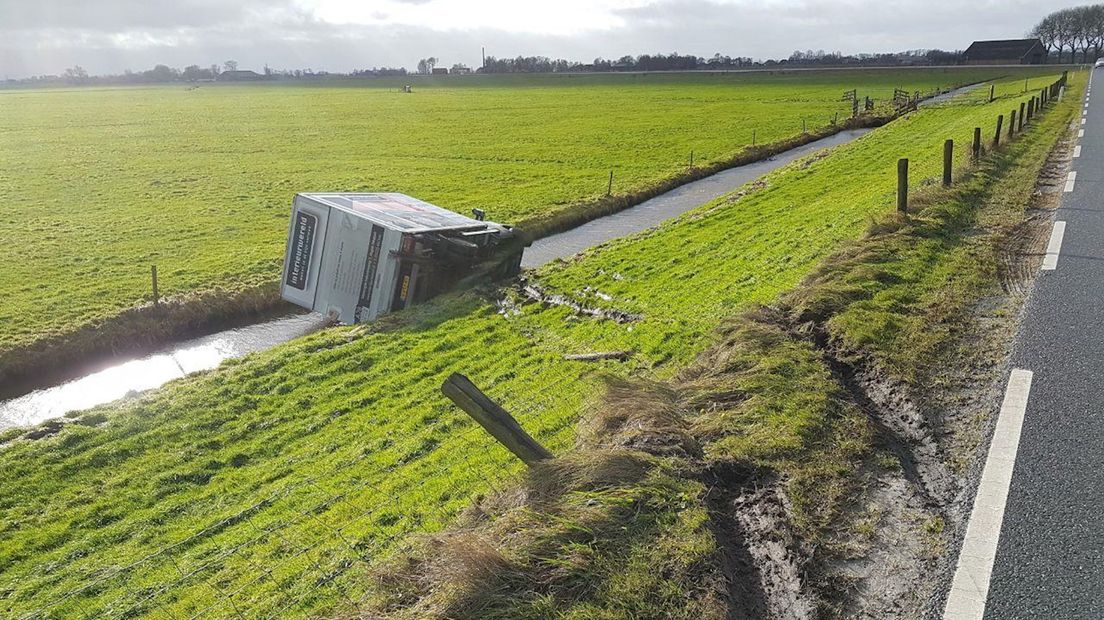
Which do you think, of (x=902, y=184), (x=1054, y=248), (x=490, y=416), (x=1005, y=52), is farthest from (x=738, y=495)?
(x=1005, y=52)

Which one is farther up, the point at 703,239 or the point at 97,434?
the point at 703,239

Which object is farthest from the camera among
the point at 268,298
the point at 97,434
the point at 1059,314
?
the point at 268,298

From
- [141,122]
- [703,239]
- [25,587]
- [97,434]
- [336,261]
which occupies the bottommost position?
[25,587]

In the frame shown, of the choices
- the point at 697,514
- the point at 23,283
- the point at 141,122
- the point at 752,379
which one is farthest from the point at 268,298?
the point at 141,122

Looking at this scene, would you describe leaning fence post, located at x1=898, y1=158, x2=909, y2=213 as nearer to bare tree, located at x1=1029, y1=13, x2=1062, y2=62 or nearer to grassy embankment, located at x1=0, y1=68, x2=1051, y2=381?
grassy embankment, located at x1=0, y1=68, x2=1051, y2=381

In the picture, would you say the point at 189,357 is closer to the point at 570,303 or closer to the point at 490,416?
the point at 570,303

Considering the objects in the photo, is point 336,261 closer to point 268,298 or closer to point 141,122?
point 268,298

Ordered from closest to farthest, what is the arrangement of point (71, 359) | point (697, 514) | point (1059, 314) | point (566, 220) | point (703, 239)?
point (697, 514) → point (1059, 314) → point (71, 359) → point (703, 239) → point (566, 220)
